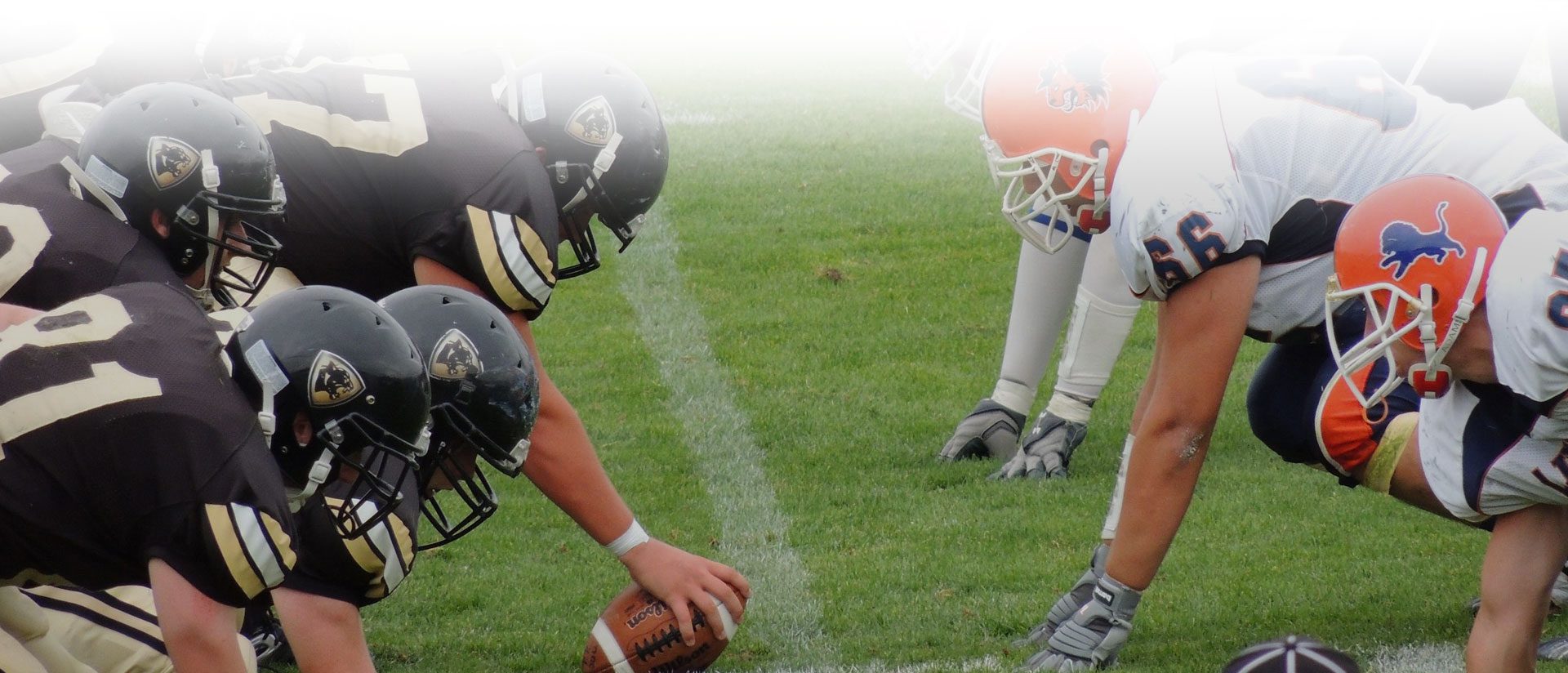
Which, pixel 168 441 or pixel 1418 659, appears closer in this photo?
pixel 168 441

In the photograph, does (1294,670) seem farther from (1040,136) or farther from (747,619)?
(747,619)

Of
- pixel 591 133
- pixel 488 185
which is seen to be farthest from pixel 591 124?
pixel 488 185

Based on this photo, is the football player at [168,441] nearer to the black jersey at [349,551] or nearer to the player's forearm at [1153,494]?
the black jersey at [349,551]

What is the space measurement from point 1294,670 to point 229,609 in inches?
65.0

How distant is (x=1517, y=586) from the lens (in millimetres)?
2977

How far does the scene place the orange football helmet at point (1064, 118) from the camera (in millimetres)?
3473

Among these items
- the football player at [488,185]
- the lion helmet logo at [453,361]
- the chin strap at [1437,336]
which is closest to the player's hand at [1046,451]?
the football player at [488,185]

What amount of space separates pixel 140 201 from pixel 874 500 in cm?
254

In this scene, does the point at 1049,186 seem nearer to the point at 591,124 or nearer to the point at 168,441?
the point at 591,124

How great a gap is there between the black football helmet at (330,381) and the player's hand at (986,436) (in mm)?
2887

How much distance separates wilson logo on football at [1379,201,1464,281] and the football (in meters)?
1.63

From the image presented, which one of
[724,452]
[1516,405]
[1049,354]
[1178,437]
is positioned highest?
[1516,405]

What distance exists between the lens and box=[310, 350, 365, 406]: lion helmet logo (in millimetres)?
2590

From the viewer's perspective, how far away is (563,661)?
3.85 m
